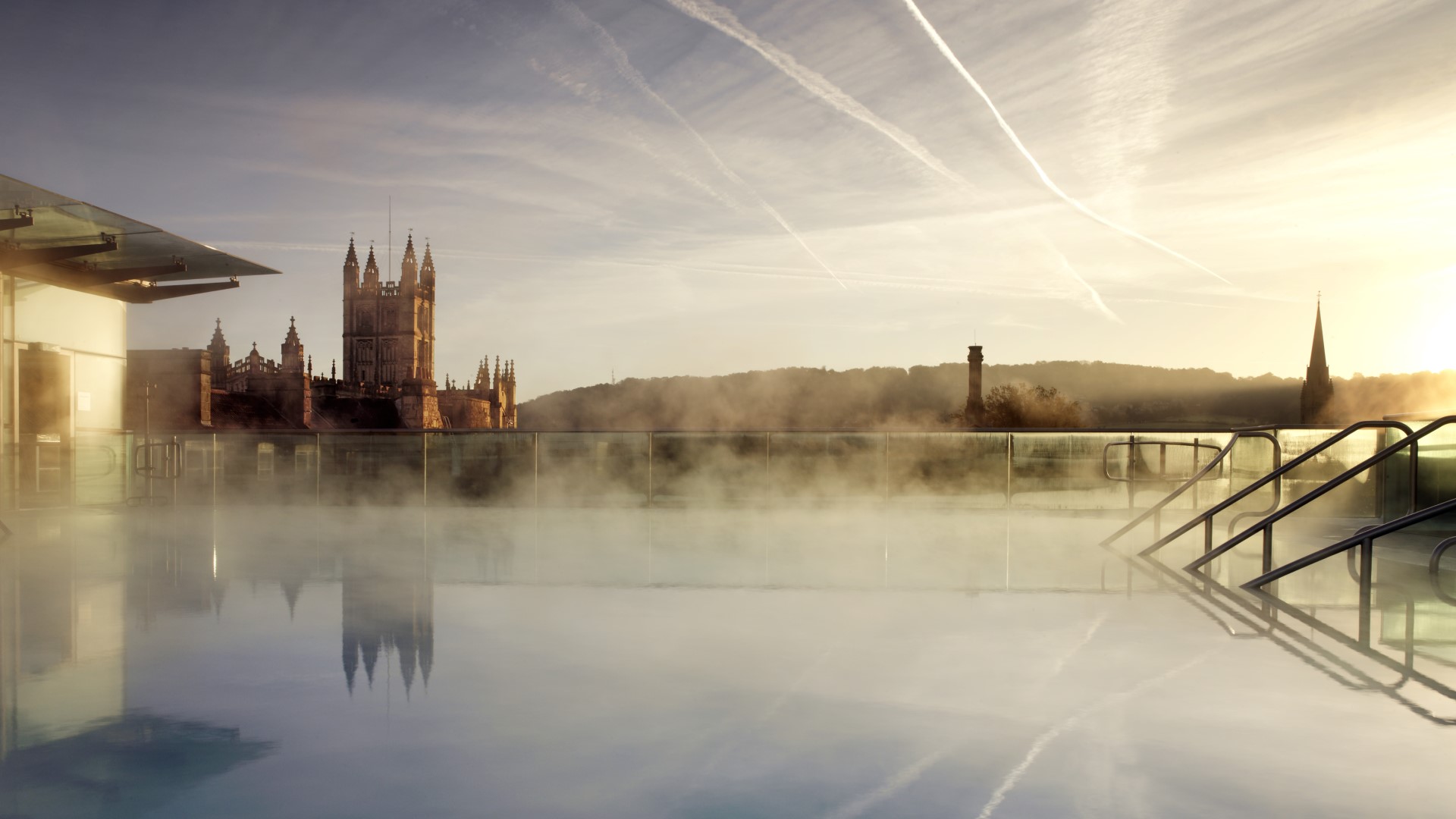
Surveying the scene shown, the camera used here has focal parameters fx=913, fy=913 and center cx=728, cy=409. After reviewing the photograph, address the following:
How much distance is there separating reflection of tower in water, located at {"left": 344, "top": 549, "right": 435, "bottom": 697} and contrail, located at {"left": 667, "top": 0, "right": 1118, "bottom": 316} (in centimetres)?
1387

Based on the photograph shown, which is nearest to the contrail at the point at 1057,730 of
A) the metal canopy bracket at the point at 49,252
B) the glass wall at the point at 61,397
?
the metal canopy bracket at the point at 49,252

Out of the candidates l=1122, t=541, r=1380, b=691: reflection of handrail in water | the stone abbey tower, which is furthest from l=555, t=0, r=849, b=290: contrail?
the stone abbey tower

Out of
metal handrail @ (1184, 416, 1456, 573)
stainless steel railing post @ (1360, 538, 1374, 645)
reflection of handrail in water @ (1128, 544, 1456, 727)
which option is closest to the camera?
reflection of handrail in water @ (1128, 544, 1456, 727)

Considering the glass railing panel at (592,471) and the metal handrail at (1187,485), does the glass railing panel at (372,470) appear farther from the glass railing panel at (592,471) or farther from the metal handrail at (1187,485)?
the metal handrail at (1187,485)

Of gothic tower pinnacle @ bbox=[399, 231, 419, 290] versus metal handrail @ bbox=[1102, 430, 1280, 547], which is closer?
metal handrail @ bbox=[1102, 430, 1280, 547]

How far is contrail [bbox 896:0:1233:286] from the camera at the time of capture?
22297mm

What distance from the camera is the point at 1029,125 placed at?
565 inches

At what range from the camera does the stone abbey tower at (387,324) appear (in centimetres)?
10819

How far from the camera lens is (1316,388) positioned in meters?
108

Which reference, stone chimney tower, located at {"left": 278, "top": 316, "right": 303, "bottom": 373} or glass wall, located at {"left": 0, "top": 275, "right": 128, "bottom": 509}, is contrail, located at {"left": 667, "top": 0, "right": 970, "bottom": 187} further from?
stone chimney tower, located at {"left": 278, "top": 316, "right": 303, "bottom": 373}

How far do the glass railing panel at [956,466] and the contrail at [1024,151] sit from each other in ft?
33.2

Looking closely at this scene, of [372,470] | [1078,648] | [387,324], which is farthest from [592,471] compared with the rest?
[387,324]

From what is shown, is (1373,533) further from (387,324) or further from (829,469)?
(387,324)

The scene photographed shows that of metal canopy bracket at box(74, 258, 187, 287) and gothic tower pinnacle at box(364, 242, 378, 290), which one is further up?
gothic tower pinnacle at box(364, 242, 378, 290)
